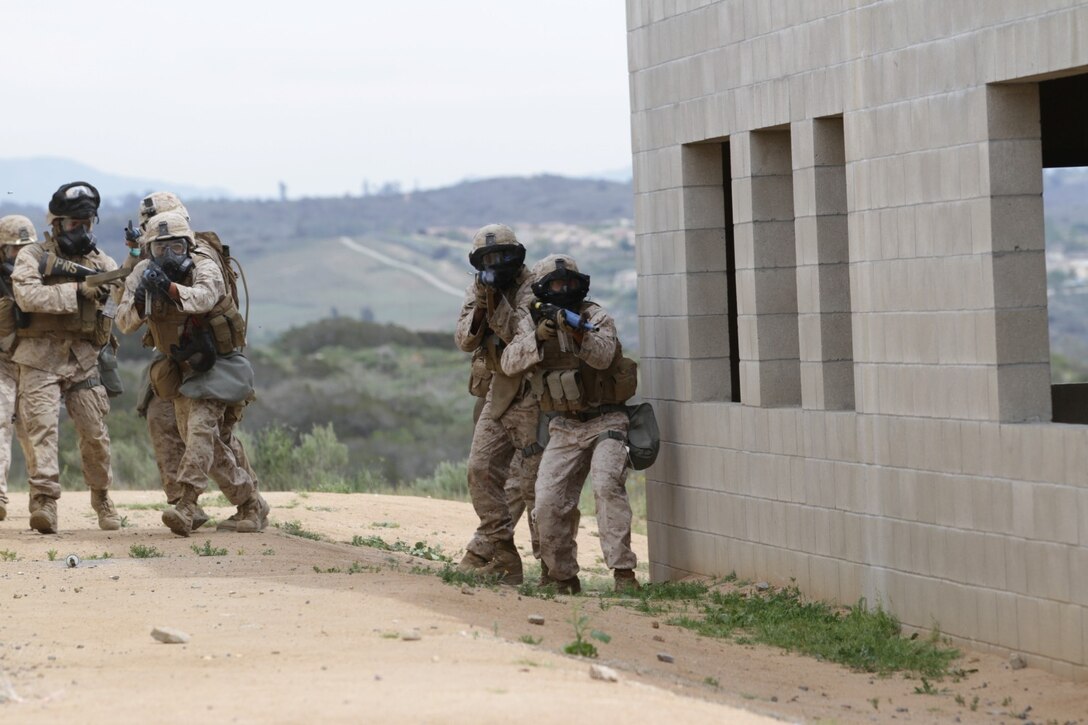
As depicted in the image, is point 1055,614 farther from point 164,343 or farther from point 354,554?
point 164,343

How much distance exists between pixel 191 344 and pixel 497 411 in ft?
7.56

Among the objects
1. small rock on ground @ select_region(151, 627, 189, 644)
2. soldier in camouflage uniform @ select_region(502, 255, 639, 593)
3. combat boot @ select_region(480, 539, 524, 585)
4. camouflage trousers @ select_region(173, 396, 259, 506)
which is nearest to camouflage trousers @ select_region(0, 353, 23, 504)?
camouflage trousers @ select_region(173, 396, 259, 506)

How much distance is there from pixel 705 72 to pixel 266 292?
89098mm

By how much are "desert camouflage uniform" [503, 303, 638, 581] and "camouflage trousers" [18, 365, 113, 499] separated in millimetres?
3823

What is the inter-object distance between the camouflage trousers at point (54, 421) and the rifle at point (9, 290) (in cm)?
34

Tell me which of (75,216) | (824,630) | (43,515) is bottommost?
(824,630)

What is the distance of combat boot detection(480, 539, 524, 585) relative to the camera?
10703 mm

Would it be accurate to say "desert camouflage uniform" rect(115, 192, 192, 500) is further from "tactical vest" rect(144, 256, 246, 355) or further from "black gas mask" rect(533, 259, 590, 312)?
"black gas mask" rect(533, 259, 590, 312)

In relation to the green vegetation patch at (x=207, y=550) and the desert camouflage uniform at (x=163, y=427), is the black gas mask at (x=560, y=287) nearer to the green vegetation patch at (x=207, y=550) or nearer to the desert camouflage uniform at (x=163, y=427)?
the green vegetation patch at (x=207, y=550)

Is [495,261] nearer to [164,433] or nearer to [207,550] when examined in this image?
[207,550]

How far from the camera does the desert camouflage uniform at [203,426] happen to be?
11023 mm

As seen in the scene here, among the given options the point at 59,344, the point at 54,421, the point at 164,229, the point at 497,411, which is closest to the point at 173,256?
the point at 164,229

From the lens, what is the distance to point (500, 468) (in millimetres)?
10680

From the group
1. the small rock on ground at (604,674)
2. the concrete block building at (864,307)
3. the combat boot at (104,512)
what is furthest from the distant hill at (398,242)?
the small rock on ground at (604,674)
